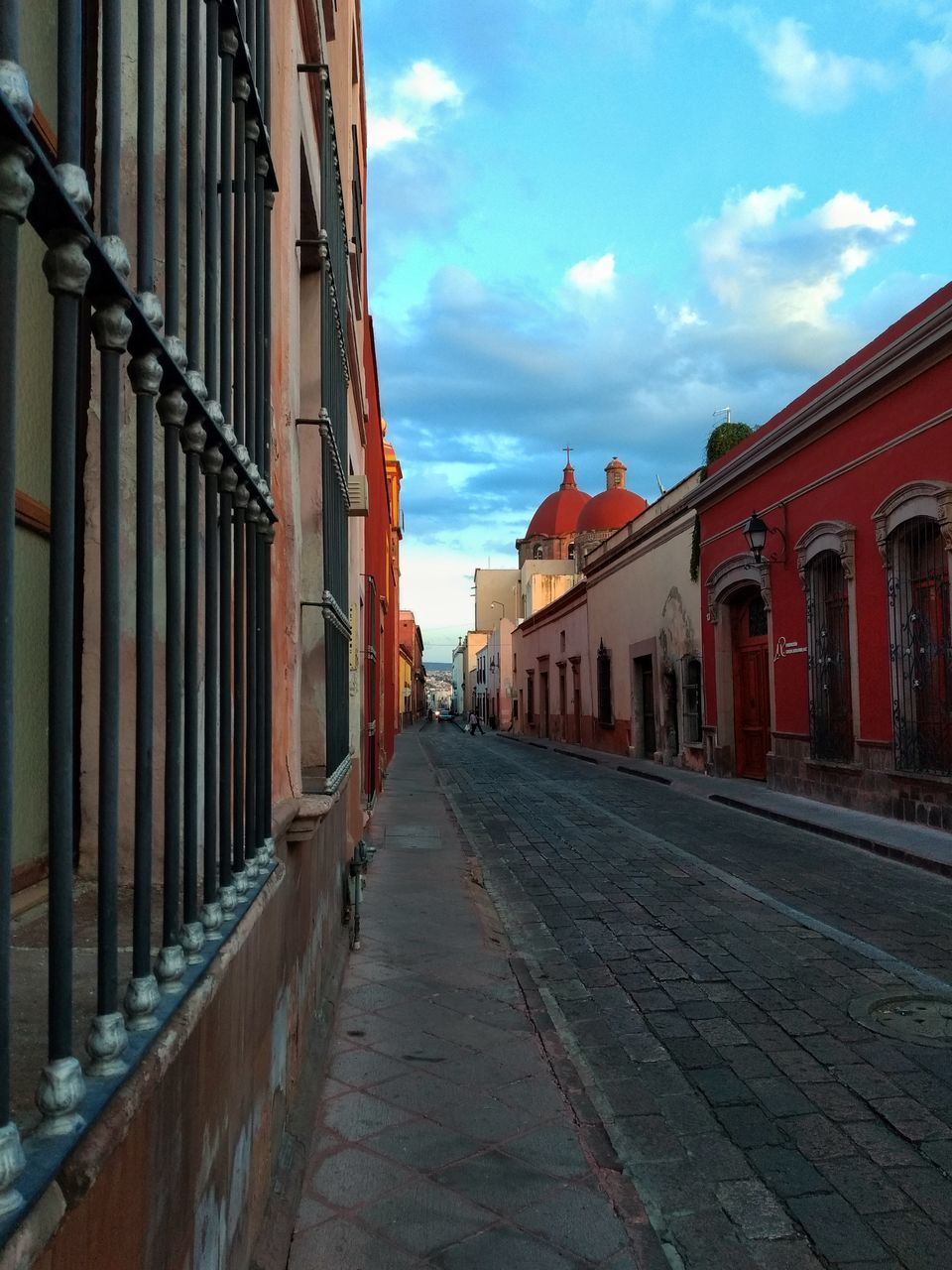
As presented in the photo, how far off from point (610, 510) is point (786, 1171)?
48.0m

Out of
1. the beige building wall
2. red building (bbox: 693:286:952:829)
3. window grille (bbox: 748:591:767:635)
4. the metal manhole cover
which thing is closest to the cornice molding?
red building (bbox: 693:286:952:829)

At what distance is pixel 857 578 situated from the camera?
1180cm

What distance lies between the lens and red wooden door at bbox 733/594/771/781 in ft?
51.9

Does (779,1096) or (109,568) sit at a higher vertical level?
(109,568)

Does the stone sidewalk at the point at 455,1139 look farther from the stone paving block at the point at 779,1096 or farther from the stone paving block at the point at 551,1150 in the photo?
the stone paving block at the point at 779,1096

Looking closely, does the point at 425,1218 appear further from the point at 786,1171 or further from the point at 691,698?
the point at 691,698

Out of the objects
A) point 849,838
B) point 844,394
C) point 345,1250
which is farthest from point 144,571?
point 844,394

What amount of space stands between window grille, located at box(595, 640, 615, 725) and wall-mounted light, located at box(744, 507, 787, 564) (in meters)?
12.0

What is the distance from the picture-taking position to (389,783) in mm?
16625

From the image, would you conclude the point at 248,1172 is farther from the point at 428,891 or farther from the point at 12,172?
the point at 428,891

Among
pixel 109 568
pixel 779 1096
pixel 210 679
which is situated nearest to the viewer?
pixel 109 568

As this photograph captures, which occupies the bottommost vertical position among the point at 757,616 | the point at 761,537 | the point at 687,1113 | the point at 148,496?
the point at 687,1113

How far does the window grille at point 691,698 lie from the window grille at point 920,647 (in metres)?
7.48

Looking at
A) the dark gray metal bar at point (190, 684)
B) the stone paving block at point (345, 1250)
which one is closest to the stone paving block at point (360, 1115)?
the stone paving block at point (345, 1250)
